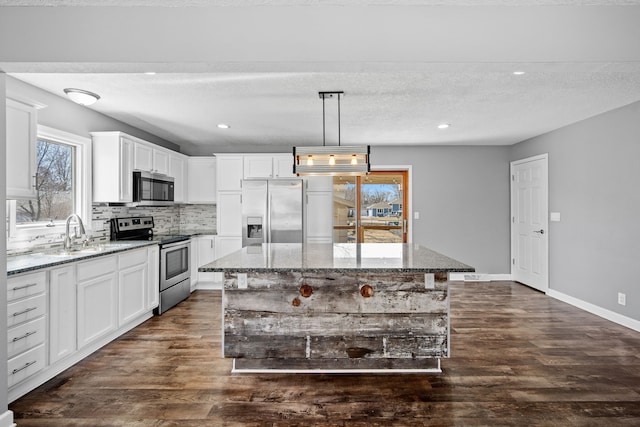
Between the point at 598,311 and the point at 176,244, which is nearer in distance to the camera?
the point at 598,311

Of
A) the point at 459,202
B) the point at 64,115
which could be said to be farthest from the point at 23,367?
the point at 459,202

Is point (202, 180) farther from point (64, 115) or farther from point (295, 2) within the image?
point (295, 2)

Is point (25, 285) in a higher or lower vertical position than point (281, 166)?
lower

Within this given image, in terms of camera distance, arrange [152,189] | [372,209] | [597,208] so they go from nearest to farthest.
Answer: [597,208] → [152,189] → [372,209]

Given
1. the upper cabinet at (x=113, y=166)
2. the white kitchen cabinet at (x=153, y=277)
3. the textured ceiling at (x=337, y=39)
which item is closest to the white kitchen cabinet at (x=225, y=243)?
the white kitchen cabinet at (x=153, y=277)

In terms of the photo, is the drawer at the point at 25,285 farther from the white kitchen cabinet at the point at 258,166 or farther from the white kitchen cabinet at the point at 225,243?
the white kitchen cabinet at the point at 258,166

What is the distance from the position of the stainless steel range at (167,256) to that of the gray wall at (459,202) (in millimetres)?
3360

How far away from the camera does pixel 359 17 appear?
1.94 metres

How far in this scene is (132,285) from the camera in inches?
146

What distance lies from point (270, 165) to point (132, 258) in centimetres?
249

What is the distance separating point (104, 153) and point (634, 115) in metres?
5.60

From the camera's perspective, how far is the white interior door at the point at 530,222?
5.25 meters

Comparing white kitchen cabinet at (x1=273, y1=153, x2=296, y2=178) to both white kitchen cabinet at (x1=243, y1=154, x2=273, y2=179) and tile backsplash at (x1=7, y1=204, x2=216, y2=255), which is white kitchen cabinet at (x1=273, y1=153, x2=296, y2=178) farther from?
tile backsplash at (x1=7, y1=204, x2=216, y2=255)

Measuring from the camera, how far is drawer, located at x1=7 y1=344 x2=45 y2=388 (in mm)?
2291
